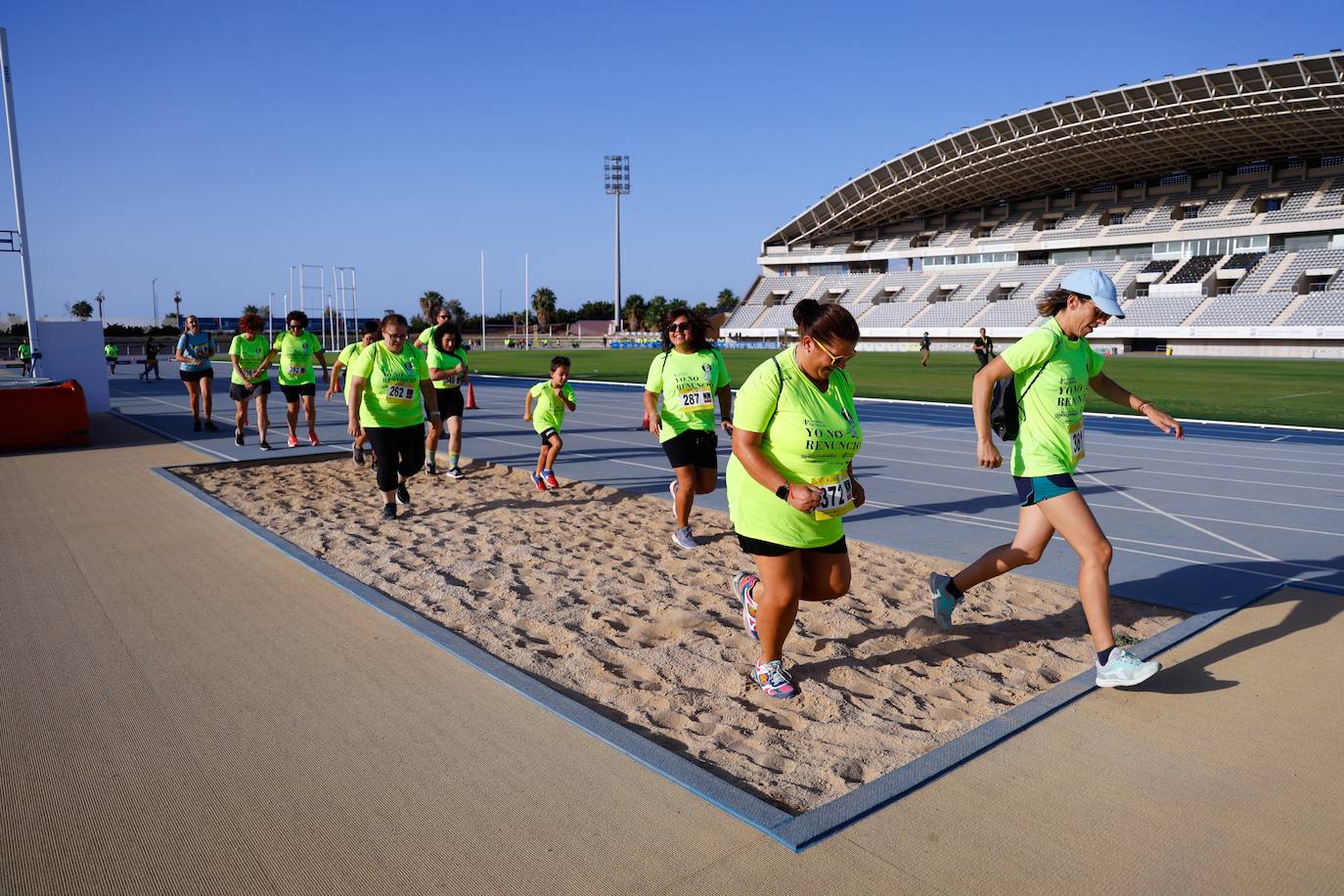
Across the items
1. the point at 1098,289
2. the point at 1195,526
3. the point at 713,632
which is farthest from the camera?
the point at 1195,526

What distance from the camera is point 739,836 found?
9.35 ft

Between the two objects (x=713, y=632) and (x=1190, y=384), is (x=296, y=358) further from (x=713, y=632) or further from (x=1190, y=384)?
(x=1190, y=384)

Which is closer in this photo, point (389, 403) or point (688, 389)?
point (688, 389)

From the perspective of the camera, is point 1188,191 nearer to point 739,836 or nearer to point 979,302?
point 979,302

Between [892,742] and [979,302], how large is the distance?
6571cm

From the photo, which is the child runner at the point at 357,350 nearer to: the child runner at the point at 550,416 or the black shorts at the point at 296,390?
the black shorts at the point at 296,390

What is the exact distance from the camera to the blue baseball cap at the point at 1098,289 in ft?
13.4

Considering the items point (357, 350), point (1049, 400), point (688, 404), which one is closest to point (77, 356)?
point (357, 350)

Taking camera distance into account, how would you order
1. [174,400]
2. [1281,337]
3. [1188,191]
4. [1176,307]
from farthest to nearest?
[1188,191] → [1176,307] → [1281,337] → [174,400]

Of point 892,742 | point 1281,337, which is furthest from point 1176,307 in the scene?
point 892,742

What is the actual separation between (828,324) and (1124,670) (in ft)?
6.62

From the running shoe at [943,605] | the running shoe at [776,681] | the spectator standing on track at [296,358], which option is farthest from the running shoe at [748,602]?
the spectator standing on track at [296,358]

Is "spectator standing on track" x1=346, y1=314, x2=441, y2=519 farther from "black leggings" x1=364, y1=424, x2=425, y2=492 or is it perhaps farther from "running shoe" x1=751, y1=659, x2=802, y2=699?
"running shoe" x1=751, y1=659, x2=802, y2=699

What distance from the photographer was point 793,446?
3713mm
